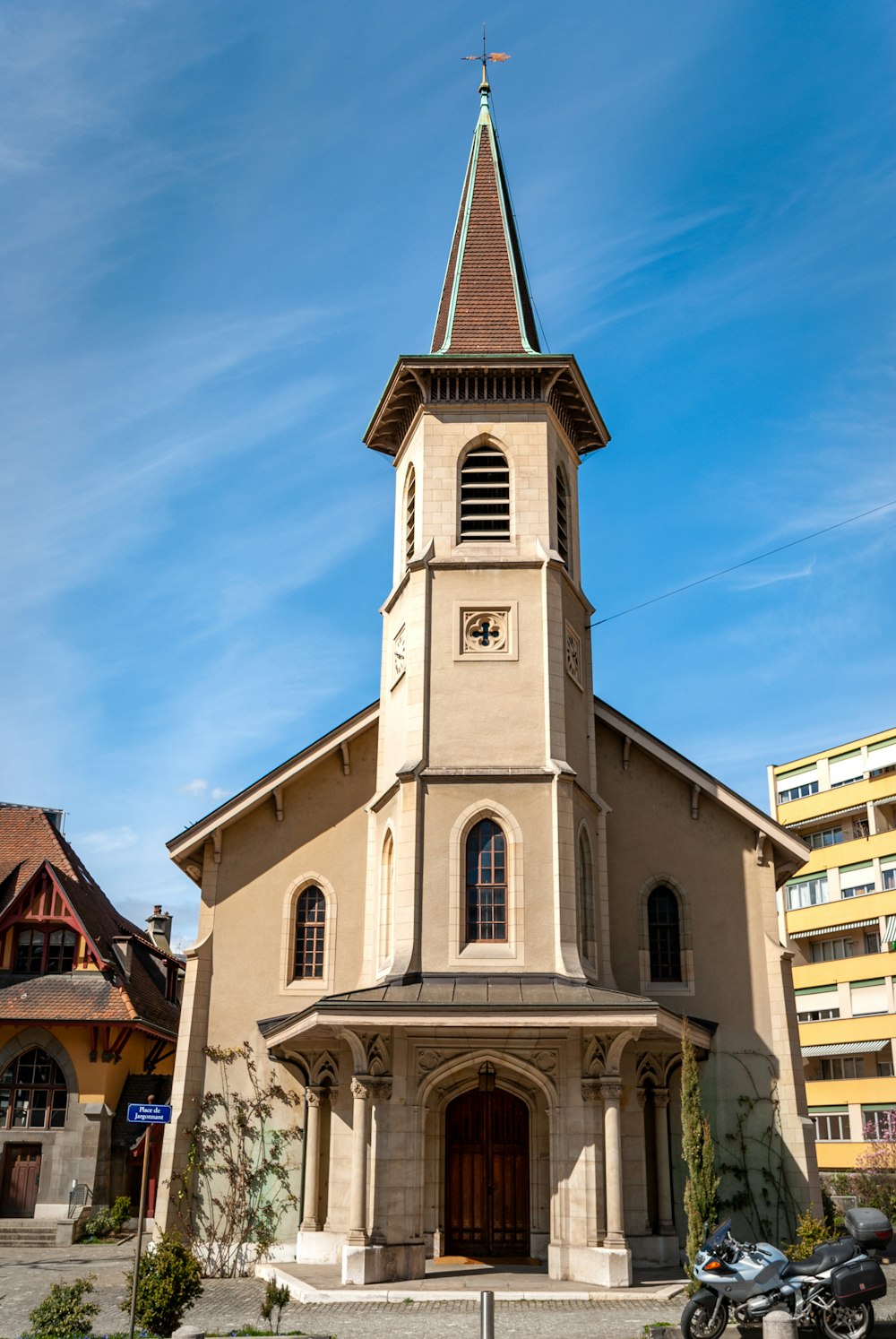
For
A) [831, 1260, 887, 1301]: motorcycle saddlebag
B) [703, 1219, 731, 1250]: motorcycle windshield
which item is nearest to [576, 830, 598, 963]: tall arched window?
[703, 1219, 731, 1250]: motorcycle windshield

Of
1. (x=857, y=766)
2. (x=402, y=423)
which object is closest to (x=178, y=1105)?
(x=402, y=423)

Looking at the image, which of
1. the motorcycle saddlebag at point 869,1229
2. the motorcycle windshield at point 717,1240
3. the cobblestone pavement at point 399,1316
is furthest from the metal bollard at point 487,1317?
the motorcycle saddlebag at point 869,1229

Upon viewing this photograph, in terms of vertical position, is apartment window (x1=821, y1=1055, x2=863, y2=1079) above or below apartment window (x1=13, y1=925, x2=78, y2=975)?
below

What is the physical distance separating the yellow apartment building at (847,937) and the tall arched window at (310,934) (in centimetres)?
2694

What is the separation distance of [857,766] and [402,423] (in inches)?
1330

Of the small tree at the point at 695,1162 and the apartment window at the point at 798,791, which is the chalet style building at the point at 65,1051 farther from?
the apartment window at the point at 798,791

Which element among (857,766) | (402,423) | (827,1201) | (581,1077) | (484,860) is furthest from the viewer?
(857,766)

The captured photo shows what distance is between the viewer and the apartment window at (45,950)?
31.4m

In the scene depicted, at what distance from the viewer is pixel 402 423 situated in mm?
25922

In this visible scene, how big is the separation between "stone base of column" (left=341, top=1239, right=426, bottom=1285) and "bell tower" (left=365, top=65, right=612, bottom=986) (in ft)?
13.5

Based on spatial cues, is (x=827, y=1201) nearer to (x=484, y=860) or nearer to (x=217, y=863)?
(x=484, y=860)

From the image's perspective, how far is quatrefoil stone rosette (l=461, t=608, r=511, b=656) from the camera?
2300 centimetres

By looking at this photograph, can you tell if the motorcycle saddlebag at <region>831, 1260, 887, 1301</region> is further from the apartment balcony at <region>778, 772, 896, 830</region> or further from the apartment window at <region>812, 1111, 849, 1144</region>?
the apartment balcony at <region>778, 772, 896, 830</region>

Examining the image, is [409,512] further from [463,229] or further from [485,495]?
[463,229]
